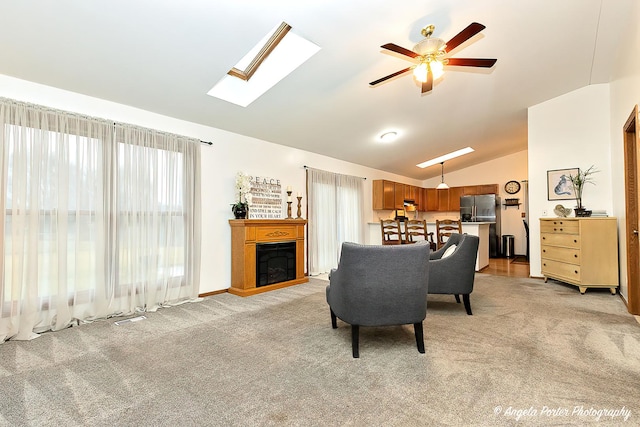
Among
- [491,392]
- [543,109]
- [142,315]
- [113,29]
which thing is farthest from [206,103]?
[543,109]

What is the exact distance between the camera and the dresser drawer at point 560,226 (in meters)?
4.38

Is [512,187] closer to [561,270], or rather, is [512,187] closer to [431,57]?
[561,270]

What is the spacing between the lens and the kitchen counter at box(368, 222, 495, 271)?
19.9 feet

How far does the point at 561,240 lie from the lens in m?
4.65

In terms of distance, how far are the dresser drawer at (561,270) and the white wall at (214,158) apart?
167 inches

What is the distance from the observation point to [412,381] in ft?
6.31

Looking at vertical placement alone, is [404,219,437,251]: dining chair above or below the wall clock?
below

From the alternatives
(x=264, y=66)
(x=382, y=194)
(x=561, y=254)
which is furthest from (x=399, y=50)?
(x=382, y=194)

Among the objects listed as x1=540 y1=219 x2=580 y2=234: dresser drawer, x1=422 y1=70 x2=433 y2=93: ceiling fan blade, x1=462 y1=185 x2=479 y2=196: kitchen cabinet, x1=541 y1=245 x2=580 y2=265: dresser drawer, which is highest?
x1=422 y1=70 x2=433 y2=93: ceiling fan blade

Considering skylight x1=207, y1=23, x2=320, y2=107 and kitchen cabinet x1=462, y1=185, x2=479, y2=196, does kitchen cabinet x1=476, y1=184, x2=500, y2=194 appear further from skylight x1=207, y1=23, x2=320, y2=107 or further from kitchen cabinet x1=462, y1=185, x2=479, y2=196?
skylight x1=207, y1=23, x2=320, y2=107

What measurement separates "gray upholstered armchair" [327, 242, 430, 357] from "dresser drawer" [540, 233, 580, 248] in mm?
3503

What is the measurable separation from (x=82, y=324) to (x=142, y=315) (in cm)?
53

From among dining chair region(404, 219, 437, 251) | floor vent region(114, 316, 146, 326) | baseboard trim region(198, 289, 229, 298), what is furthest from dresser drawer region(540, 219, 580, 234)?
floor vent region(114, 316, 146, 326)

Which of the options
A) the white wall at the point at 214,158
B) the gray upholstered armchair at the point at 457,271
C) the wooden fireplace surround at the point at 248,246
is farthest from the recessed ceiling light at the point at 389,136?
the gray upholstered armchair at the point at 457,271
